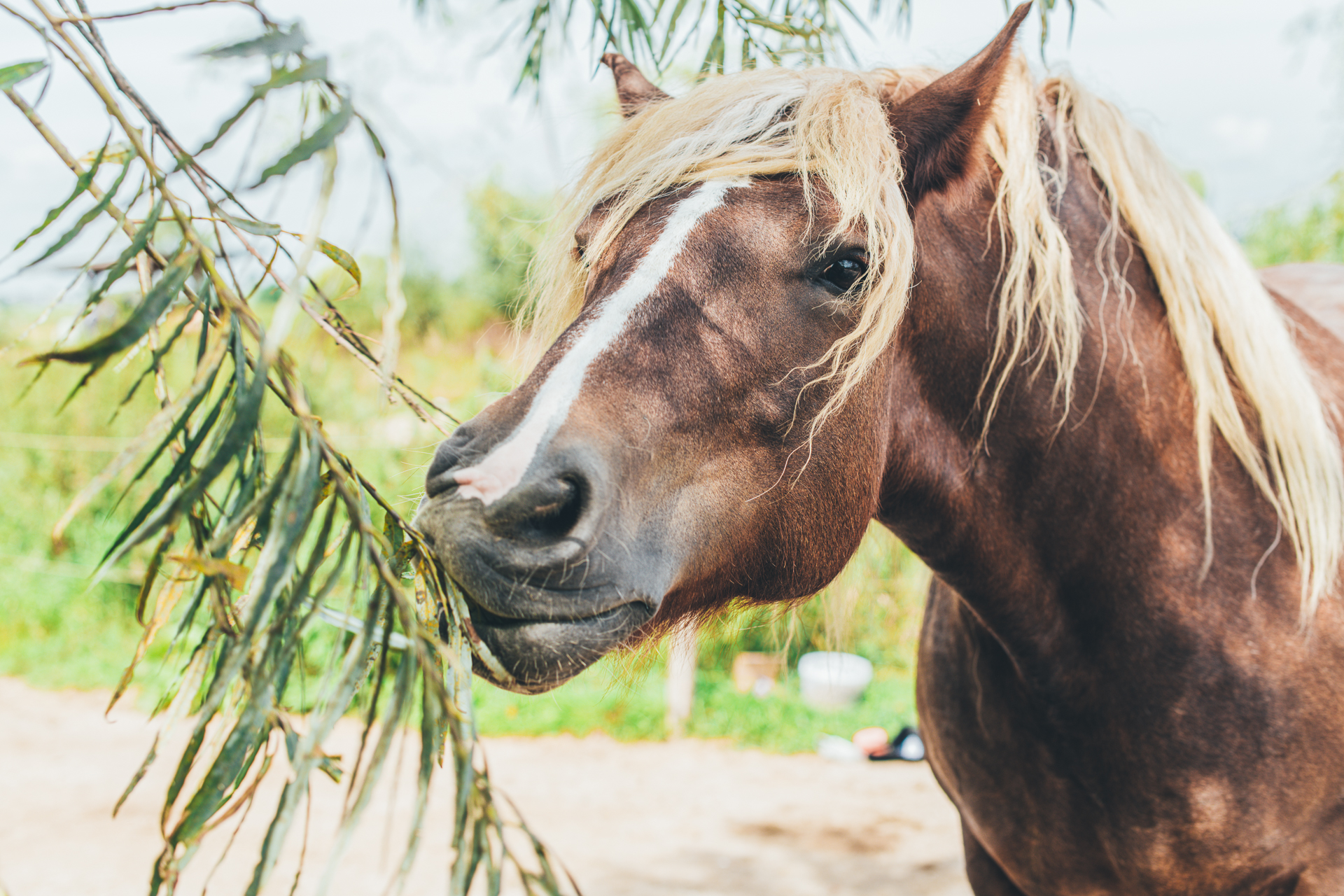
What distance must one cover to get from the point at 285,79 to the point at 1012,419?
4.25 ft

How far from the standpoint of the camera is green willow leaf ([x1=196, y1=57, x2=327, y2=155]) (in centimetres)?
68

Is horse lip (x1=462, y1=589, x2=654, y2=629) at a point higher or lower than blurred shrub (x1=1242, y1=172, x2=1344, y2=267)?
lower

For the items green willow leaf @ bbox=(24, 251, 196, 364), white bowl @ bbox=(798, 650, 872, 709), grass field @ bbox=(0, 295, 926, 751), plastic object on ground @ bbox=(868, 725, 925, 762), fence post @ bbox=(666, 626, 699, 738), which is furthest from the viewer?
white bowl @ bbox=(798, 650, 872, 709)

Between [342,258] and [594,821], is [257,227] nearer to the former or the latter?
[342,258]

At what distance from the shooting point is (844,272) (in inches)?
52.4

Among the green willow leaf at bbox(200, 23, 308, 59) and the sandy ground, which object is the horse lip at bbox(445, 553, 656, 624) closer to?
the green willow leaf at bbox(200, 23, 308, 59)

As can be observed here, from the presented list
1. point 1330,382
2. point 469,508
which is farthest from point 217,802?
point 1330,382

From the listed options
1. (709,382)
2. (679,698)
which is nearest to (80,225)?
(709,382)

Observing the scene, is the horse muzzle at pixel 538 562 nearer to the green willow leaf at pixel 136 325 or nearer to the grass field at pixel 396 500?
the green willow leaf at pixel 136 325

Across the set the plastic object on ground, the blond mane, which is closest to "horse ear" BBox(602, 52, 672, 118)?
the blond mane

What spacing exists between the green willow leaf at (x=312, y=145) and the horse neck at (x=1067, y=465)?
1.06 meters

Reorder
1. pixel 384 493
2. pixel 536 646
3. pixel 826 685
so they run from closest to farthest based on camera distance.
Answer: pixel 536 646
pixel 826 685
pixel 384 493

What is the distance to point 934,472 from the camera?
5.02 ft

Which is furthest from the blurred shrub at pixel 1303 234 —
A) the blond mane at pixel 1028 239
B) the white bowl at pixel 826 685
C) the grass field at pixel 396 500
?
the blond mane at pixel 1028 239
